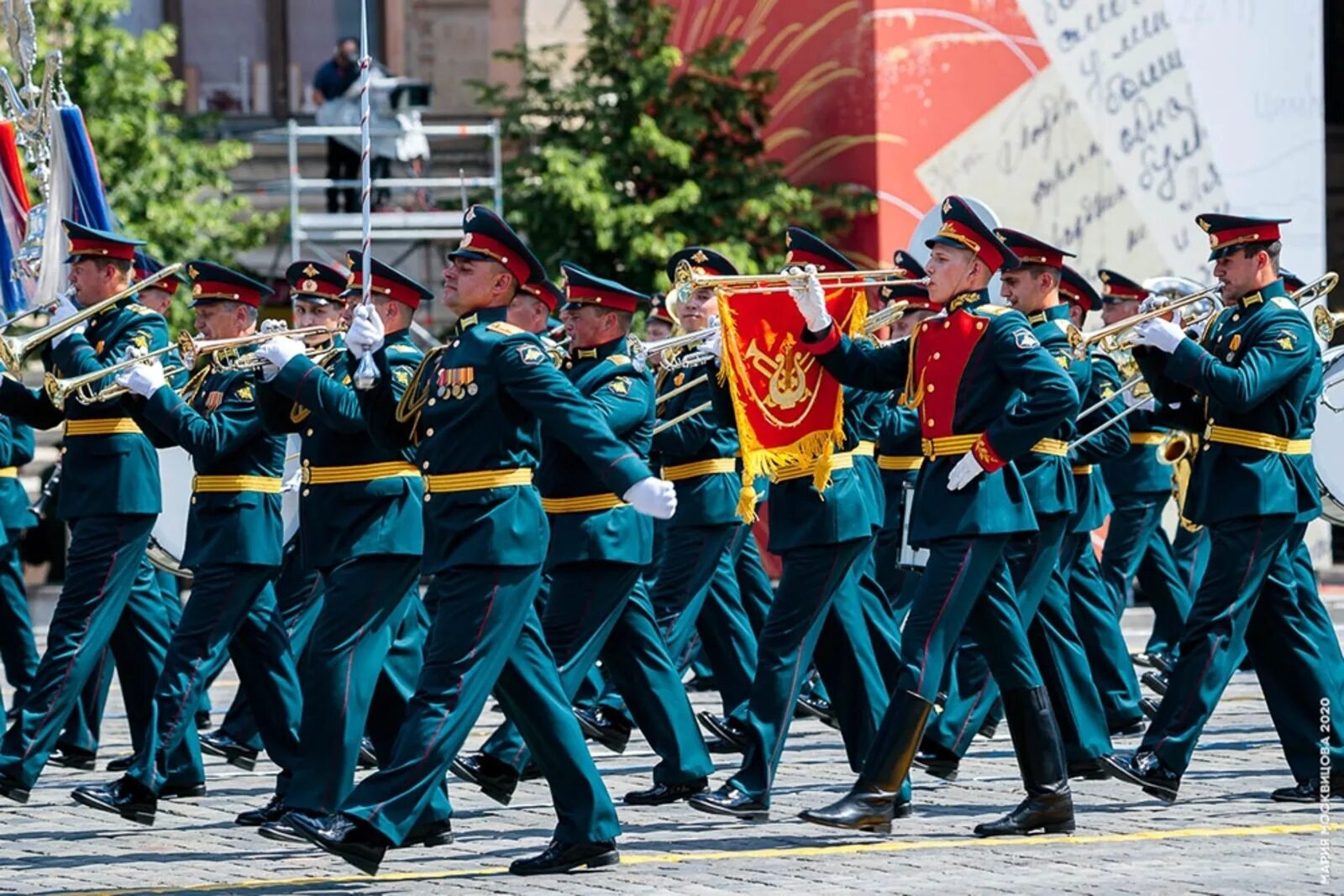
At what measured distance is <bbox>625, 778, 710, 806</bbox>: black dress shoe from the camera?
29.5 ft

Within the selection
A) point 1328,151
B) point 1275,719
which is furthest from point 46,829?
point 1328,151

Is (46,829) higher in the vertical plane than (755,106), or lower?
lower

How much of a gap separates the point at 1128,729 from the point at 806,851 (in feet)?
10.2

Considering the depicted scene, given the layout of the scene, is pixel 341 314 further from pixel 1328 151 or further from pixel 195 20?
pixel 1328 151

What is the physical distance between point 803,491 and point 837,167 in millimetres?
10468

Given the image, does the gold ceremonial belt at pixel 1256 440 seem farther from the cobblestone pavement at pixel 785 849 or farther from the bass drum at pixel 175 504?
the bass drum at pixel 175 504

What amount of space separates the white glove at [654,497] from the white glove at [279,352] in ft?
3.85

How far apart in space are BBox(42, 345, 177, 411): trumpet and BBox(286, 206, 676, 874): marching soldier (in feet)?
5.19

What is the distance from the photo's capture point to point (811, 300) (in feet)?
28.0

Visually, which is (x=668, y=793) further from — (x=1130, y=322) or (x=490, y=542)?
(x=1130, y=322)

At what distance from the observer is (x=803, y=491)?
8898mm

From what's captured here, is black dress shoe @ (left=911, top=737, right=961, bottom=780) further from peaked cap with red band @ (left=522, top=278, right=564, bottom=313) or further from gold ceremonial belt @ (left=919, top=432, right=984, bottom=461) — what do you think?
peaked cap with red band @ (left=522, top=278, right=564, bottom=313)

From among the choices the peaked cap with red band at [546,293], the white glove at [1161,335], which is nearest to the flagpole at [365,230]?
the peaked cap with red band at [546,293]

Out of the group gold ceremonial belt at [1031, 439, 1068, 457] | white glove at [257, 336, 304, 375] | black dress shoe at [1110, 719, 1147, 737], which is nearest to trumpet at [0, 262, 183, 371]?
white glove at [257, 336, 304, 375]
